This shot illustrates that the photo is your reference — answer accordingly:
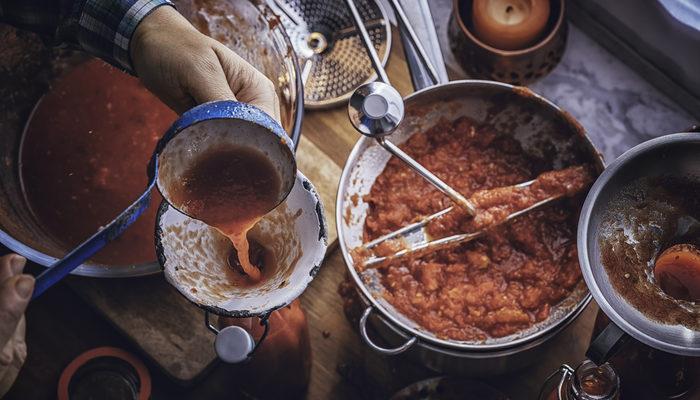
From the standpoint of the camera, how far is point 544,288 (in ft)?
5.53

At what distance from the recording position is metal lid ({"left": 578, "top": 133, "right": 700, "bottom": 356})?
1350mm

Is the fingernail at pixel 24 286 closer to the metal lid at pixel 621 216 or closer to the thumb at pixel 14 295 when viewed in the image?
the thumb at pixel 14 295

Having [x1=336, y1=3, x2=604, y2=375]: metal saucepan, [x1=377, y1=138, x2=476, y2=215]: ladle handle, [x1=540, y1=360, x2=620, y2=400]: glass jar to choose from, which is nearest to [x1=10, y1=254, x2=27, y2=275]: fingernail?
[x1=336, y1=3, x2=604, y2=375]: metal saucepan

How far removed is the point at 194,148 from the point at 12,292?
39 centimetres

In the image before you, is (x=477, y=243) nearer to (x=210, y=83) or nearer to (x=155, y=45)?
(x=210, y=83)

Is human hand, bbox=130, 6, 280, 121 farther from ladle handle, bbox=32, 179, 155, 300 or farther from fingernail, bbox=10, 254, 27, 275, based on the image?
fingernail, bbox=10, 254, 27, 275

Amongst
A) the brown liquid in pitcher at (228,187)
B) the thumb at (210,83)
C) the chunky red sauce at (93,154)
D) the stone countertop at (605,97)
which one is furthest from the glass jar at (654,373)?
the chunky red sauce at (93,154)

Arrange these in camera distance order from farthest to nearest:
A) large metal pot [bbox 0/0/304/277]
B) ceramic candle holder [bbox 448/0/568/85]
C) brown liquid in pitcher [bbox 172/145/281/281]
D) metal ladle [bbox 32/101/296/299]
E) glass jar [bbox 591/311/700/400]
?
1. ceramic candle holder [bbox 448/0/568/85]
2. large metal pot [bbox 0/0/304/277]
3. glass jar [bbox 591/311/700/400]
4. brown liquid in pitcher [bbox 172/145/281/281]
5. metal ladle [bbox 32/101/296/299]

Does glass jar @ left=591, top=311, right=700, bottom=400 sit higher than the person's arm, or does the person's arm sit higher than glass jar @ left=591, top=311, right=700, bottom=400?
the person's arm

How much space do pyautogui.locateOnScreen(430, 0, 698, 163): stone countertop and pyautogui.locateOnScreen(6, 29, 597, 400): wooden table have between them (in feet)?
1.52

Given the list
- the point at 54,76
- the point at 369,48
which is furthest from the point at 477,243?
the point at 54,76

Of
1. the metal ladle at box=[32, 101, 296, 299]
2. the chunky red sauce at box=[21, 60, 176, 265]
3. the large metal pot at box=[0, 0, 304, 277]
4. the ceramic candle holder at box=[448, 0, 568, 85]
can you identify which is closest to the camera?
the metal ladle at box=[32, 101, 296, 299]

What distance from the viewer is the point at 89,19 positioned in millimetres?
1528

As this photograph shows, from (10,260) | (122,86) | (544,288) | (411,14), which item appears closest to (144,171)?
(122,86)
